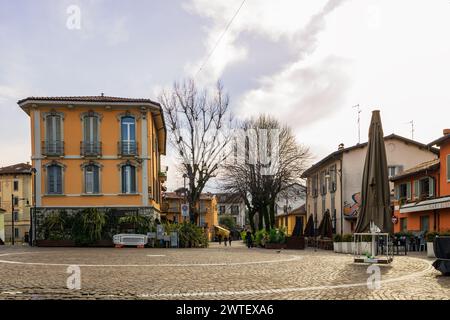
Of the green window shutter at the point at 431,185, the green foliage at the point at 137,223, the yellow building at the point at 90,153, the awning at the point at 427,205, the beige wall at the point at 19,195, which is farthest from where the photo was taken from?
the beige wall at the point at 19,195

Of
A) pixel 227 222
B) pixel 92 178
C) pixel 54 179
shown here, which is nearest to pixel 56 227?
pixel 54 179

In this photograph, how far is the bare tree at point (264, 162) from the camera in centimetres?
3906

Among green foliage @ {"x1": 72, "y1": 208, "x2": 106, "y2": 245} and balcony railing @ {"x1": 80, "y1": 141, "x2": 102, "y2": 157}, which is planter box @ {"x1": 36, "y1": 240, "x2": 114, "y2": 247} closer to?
green foliage @ {"x1": 72, "y1": 208, "x2": 106, "y2": 245}

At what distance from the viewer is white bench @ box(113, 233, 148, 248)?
28.2m

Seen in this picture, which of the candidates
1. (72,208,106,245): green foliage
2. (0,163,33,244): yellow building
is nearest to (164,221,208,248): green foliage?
(72,208,106,245): green foliage

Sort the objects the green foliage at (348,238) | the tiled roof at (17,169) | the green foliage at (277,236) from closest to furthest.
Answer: the green foliage at (348,238) < the green foliage at (277,236) < the tiled roof at (17,169)

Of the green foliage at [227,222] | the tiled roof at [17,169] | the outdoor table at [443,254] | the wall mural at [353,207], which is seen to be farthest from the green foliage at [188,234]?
the green foliage at [227,222]

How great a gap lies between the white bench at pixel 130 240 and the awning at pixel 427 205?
16.0 m

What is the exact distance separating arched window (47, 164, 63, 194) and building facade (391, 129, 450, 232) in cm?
2188

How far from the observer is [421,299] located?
7773 millimetres

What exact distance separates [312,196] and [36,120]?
29946 millimetres

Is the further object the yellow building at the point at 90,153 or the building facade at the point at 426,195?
the yellow building at the point at 90,153

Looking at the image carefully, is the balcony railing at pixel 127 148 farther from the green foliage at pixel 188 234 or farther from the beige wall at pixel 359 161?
the beige wall at pixel 359 161
